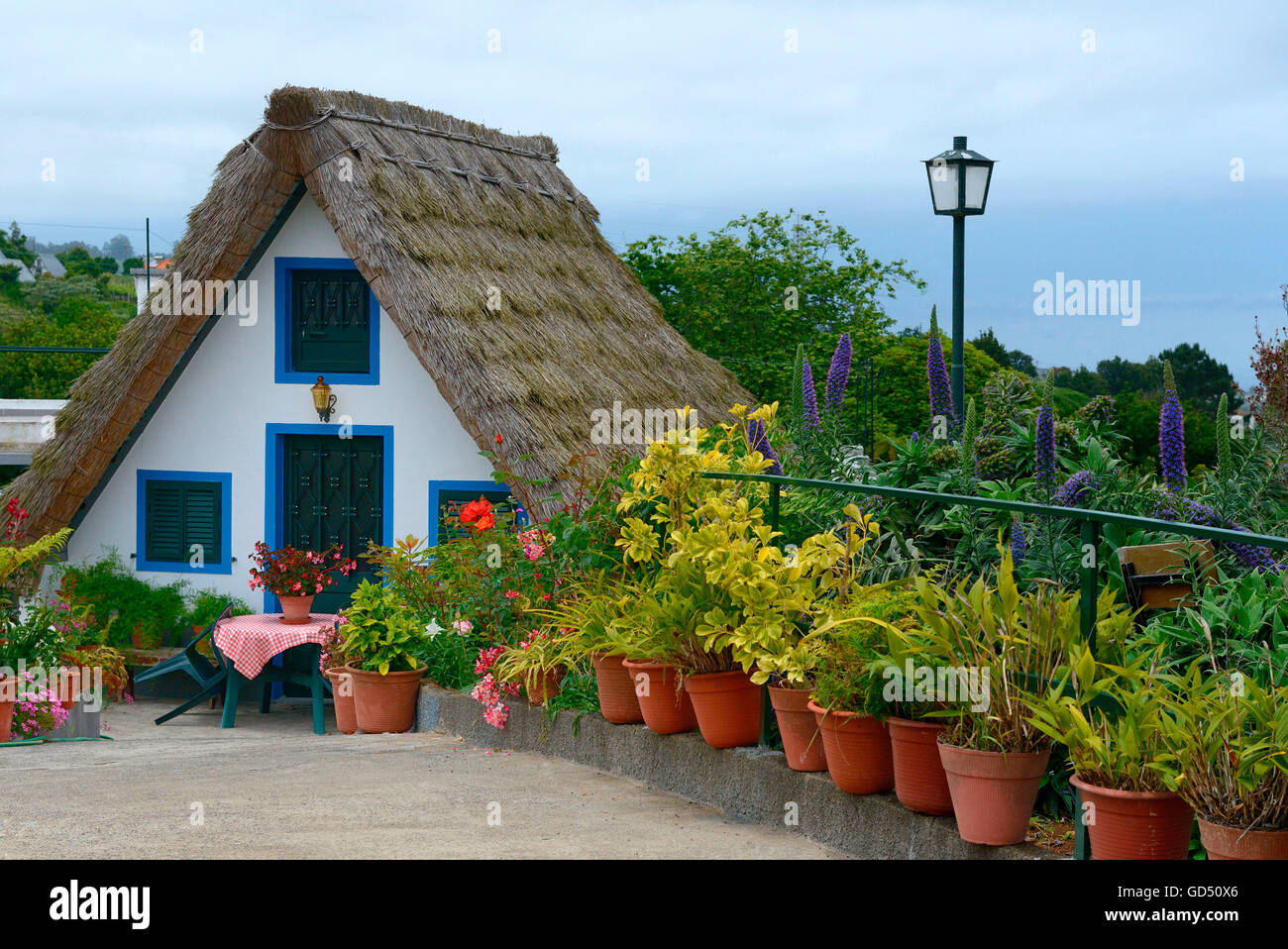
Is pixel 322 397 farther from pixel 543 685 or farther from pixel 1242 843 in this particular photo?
pixel 1242 843

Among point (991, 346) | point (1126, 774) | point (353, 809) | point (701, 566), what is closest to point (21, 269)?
point (991, 346)

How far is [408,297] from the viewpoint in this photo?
10.6 m

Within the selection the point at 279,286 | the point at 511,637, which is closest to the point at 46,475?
the point at 279,286

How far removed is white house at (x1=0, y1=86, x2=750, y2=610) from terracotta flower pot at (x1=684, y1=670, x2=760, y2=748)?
198 inches

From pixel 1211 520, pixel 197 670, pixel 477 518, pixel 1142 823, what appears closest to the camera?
pixel 1142 823

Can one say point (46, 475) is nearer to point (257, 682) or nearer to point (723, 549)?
point (257, 682)

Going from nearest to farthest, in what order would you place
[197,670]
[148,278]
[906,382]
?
[197,670], [906,382], [148,278]

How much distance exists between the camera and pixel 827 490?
6.60m

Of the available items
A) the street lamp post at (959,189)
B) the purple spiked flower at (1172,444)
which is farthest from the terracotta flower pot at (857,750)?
the street lamp post at (959,189)

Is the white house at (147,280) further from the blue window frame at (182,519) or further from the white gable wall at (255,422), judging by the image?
the blue window frame at (182,519)

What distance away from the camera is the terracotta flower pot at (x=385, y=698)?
8.55 meters

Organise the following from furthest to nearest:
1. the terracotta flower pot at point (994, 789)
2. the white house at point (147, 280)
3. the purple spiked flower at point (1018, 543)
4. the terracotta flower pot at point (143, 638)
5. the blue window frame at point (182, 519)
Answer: the white house at point (147, 280) < the blue window frame at point (182, 519) < the terracotta flower pot at point (143, 638) < the purple spiked flower at point (1018, 543) < the terracotta flower pot at point (994, 789)

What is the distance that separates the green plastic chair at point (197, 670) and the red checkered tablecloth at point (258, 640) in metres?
0.23

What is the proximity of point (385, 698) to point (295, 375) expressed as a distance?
12.8 feet
